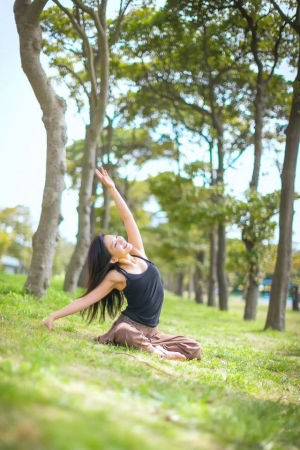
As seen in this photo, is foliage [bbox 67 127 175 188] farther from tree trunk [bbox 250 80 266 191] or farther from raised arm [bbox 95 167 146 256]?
raised arm [bbox 95 167 146 256]

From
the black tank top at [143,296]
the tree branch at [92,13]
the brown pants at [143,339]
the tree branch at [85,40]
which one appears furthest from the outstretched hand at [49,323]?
the tree branch at [85,40]

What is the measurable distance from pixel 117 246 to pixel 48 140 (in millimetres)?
5786

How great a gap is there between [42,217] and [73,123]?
12825 millimetres

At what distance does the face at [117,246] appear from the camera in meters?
6.54

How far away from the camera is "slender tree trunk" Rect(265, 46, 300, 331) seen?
48.2 feet

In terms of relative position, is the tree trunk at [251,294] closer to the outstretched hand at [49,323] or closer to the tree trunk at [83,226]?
the tree trunk at [83,226]

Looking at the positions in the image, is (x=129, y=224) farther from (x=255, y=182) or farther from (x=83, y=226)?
(x=255, y=182)

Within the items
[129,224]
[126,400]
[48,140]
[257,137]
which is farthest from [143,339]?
[257,137]

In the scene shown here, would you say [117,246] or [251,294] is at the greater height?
[117,246]

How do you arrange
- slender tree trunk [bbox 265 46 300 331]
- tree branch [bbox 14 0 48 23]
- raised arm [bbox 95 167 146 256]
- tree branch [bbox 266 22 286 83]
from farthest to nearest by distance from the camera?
1. tree branch [bbox 266 22 286 83]
2. slender tree trunk [bbox 265 46 300 331]
3. tree branch [bbox 14 0 48 23]
4. raised arm [bbox 95 167 146 256]

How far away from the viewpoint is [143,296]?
22.2ft

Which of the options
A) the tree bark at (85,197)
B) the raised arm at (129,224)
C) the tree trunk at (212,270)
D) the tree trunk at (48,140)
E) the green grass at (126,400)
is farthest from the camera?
the tree trunk at (212,270)

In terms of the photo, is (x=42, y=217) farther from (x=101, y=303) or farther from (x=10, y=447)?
(x=10, y=447)

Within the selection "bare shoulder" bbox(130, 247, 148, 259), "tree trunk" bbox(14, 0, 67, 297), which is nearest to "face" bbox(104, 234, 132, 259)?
"bare shoulder" bbox(130, 247, 148, 259)
